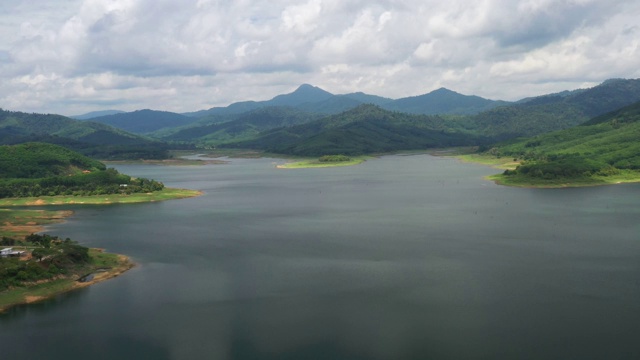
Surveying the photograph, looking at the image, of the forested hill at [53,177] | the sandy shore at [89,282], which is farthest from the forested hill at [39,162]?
the sandy shore at [89,282]

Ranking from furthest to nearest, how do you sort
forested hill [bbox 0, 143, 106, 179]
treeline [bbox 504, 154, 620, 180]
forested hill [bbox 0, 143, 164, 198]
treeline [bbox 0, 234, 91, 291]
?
1. forested hill [bbox 0, 143, 106, 179]
2. treeline [bbox 504, 154, 620, 180]
3. forested hill [bbox 0, 143, 164, 198]
4. treeline [bbox 0, 234, 91, 291]

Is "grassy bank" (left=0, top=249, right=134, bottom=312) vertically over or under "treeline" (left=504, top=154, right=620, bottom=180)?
under

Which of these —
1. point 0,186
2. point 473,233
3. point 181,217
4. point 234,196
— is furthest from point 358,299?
point 0,186

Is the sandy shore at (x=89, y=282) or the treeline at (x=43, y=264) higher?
the treeline at (x=43, y=264)

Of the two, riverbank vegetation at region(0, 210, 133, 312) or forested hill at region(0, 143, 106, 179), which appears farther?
forested hill at region(0, 143, 106, 179)

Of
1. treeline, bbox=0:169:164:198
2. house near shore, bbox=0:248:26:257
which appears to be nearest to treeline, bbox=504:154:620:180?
treeline, bbox=0:169:164:198

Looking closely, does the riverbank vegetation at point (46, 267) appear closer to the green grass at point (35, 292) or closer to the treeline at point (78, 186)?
the green grass at point (35, 292)

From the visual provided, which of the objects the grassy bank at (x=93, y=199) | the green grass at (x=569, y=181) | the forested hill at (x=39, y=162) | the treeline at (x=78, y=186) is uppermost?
the forested hill at (x=39, y=162)

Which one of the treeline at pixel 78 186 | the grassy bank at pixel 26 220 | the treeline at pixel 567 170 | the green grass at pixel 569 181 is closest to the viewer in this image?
the grassy bank at pixel 26 220

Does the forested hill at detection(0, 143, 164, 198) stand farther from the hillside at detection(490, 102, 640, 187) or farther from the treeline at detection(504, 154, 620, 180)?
the hillside at detection(490, 102, 640, 187)
